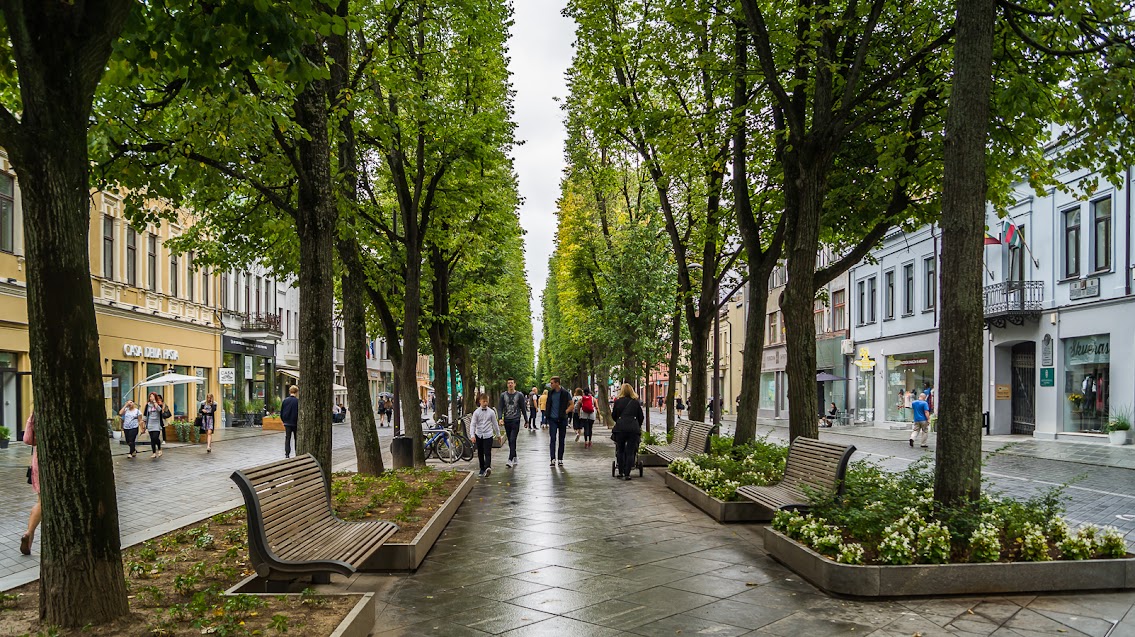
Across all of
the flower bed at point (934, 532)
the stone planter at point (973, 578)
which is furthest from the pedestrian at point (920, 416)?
the stone planter at point (973, 578)

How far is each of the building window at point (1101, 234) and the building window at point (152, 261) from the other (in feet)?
108

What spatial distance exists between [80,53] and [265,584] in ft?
12.0

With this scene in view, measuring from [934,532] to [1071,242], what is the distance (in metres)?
26.4

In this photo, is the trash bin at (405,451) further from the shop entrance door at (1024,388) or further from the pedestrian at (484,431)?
the shop entrance door at (1024,388)

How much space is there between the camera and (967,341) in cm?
832

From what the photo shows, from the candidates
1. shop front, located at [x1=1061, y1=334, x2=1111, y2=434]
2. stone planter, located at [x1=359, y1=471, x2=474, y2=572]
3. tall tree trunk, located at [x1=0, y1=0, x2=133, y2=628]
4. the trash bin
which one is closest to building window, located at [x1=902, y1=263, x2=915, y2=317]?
shop front, located at [x1=1061, y1=334, x2=1111, y2=434]

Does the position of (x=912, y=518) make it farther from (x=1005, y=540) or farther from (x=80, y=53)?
(x=80, y=53)

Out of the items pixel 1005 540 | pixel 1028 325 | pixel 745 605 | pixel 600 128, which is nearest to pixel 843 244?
pixel 600 128

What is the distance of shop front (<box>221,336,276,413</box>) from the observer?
46.4m

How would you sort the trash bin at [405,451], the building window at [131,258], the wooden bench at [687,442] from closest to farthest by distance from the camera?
1. the wooden bench at [687,442]
2. the trash bin at [405,451]
3. the building window at [131,258]

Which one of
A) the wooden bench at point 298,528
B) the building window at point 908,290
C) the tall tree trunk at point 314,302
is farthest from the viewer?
the building window at point 908,290

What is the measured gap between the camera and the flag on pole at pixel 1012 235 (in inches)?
1266

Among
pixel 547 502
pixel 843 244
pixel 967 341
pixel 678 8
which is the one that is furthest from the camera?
pixel 843 244

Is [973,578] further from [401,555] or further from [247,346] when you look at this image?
[247,346]
